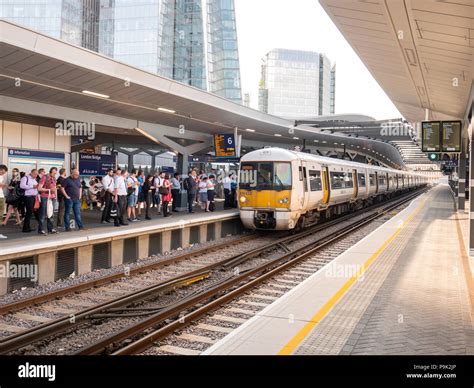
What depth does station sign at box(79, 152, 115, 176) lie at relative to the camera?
21094mm

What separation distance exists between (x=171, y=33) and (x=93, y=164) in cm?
6101

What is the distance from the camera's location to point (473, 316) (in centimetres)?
649

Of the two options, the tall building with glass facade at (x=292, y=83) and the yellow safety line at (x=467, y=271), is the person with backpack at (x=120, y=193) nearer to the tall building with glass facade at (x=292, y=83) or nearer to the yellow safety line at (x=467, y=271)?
the yellow safety line at (x=467, y=271)

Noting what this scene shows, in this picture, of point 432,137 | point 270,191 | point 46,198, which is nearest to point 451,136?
point 432,137

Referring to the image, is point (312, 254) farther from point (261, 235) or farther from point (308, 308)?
point (308, 308)

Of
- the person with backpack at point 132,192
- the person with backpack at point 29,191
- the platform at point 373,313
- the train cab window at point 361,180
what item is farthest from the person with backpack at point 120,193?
the train cab window at point 361,180

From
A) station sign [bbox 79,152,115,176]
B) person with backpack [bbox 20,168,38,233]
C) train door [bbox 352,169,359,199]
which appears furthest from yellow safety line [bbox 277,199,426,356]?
station sign [bbox 79,152,115,176]

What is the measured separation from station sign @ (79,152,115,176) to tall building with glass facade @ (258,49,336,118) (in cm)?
14152

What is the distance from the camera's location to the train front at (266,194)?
50.1 ft

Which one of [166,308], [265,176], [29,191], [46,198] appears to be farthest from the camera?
[265,176]

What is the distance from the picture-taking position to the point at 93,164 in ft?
70.4

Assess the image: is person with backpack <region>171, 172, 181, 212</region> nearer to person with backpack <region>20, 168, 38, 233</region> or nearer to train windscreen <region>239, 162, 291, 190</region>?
train windscreen <region>239, 162, 291, 190</region>

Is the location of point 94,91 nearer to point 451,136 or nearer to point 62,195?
point 62,195
